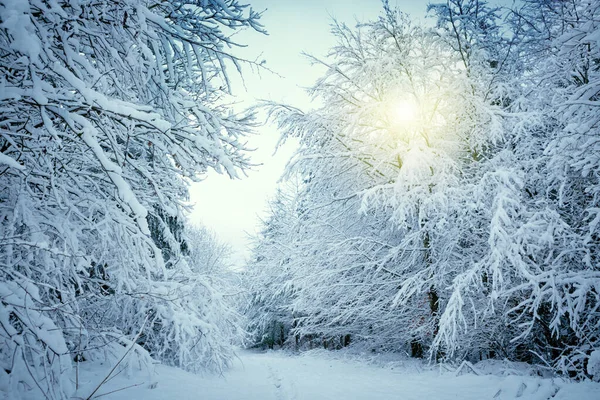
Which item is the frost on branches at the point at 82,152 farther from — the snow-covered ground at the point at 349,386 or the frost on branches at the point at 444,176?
the frost on branches at the point at 444,176

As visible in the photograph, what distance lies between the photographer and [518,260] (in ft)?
14.6

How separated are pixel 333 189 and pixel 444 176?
3206 mm

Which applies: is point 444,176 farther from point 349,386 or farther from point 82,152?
point 82,152

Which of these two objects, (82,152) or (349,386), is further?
(349,386)

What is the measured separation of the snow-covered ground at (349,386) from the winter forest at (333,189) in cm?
9

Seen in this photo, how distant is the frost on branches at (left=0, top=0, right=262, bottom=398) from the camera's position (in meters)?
1.85

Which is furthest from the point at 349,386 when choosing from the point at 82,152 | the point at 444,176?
the point at 82,152

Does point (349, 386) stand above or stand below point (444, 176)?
below

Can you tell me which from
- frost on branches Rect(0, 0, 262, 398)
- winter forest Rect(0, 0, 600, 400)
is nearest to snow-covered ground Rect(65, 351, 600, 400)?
winter forest Rect(0, 0, 600, 400)

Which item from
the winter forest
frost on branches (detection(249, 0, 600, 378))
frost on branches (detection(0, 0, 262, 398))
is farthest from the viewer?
frost on branches (detection(249, 0, 600, 378))

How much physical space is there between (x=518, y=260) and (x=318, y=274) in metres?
4.56

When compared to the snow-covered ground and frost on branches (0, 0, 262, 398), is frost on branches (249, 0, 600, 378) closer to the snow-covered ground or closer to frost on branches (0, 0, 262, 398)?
the snow-covered ground

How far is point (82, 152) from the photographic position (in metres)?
3.21

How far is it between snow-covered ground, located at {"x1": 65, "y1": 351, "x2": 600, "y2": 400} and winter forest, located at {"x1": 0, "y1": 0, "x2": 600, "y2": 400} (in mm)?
88
